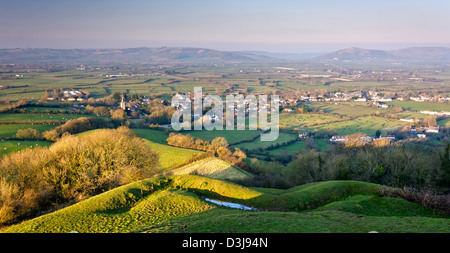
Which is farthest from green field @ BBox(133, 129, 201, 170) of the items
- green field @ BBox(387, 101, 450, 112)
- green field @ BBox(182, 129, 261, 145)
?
green field @ BBox(387, 101, 450, 112)

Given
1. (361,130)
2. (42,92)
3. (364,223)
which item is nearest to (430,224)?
(364,223)

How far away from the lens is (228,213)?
58.8 feet

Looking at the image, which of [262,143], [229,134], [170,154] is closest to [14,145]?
[170,154]

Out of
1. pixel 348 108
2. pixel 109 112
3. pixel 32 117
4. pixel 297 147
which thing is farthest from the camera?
pixel 348 108

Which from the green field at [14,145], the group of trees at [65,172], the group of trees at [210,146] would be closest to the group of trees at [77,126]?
the green field at [14,145]

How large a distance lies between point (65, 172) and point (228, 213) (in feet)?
53.3

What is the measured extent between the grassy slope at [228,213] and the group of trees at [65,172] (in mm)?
4805

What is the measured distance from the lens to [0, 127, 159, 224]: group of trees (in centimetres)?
2152

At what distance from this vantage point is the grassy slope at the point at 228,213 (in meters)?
13.9

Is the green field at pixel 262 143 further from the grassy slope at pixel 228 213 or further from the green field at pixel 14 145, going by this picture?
the green field at pixel 14 145

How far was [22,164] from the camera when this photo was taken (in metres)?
25.5

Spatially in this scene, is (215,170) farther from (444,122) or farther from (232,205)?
(444,122)

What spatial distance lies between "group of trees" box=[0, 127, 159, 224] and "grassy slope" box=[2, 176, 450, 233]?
15.8ft

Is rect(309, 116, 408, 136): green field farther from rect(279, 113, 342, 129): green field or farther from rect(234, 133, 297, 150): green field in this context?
rect(234, 133, 297, 150): green field
